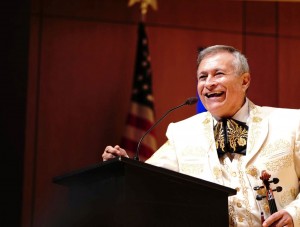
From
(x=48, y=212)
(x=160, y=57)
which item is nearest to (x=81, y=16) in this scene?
(x=160, y=57)

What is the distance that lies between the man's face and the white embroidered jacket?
11 cm

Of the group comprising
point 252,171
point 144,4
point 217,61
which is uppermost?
point 144,4

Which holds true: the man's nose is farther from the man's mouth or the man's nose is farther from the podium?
the podium

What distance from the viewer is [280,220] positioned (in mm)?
2895

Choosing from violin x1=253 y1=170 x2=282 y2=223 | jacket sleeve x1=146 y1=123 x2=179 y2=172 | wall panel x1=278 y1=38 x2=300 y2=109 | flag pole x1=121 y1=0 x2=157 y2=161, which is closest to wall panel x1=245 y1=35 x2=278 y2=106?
wall panel x1=278 y1=38 x2=300 y2=109

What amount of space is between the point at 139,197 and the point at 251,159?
0.91m

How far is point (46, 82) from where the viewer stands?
649 centimetres

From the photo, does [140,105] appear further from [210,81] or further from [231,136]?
[231,136]

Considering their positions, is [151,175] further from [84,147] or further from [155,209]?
[84,147]

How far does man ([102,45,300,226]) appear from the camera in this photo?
3160 mm

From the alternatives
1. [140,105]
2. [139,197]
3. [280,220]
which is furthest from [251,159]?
[140,105]

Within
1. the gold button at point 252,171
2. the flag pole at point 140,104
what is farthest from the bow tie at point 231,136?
the flag pole at point 140,104

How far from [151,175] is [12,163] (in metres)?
0.88

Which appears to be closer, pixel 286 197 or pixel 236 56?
pixel 286 197
